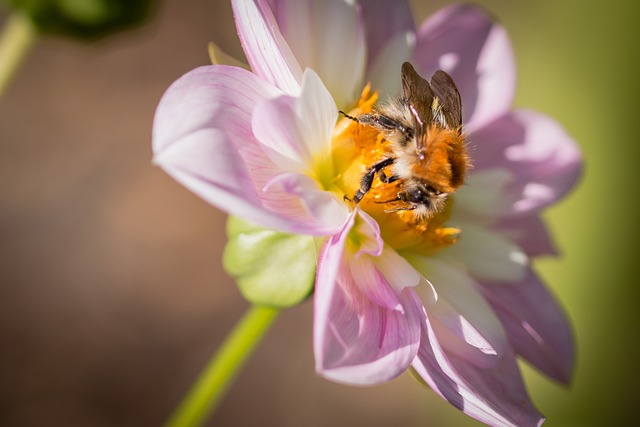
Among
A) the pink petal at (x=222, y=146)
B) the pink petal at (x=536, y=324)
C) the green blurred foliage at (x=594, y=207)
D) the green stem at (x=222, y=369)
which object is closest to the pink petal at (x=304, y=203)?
the pink petal at (x=222, y=146)

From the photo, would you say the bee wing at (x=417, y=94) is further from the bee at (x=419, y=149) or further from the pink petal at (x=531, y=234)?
the pink petal at (x=531, y=234)

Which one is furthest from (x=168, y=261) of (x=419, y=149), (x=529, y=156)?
(x=419, y=149)

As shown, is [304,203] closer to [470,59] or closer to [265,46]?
[265,46]

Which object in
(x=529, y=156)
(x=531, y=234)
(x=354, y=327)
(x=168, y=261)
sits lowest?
(x=168, y=261)

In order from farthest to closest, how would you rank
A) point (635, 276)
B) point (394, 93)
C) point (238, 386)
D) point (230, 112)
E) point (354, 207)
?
1. point (238, 386)
2. point (635, 276)
3. point (394, 93)
4. point (354, 207)
5. point (230, 112)

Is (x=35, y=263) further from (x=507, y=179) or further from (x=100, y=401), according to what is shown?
(x=507, y=179)

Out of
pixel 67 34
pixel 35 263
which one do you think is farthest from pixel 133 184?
pixel 67 34

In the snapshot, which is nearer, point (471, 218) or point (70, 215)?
point (471, 218)
